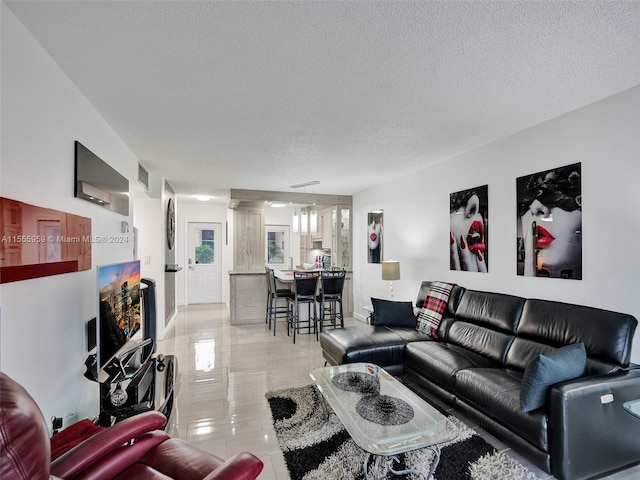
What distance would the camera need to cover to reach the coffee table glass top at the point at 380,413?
66.3 inches

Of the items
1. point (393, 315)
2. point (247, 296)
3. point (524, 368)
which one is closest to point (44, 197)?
point (393, 315)

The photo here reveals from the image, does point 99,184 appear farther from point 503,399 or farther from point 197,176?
point 503,399

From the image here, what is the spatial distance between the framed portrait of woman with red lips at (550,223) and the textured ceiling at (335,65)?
1.77 ft

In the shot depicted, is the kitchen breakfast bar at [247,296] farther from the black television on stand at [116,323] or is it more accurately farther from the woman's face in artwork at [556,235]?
the woman's face in artwork at [556,235]

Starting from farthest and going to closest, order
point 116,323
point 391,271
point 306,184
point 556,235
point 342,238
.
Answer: point 342,238 → point 306,184 → point 391,271 → point 556,235 → point 116,323

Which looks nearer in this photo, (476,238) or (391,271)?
(476,238)

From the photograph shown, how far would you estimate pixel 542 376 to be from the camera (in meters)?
1.84

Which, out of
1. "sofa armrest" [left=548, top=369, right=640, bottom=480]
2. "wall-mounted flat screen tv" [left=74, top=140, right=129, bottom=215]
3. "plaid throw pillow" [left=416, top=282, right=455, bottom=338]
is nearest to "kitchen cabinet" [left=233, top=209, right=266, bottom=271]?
"wall-mounted flat screen tv" [left=74, top=140, right=129, bottom=215]

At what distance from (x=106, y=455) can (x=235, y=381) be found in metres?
2.03

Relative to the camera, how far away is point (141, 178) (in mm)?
3998

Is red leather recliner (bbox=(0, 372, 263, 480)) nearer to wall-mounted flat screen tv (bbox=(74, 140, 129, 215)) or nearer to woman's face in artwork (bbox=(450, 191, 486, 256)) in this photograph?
wall-mounted flat screen tv (bbox=(74, 140, 129, 215))

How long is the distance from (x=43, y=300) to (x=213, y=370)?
2.24 metres

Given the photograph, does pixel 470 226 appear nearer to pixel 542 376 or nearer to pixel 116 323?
pixel 542 376

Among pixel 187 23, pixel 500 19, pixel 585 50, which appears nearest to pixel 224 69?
pixel 187 23
